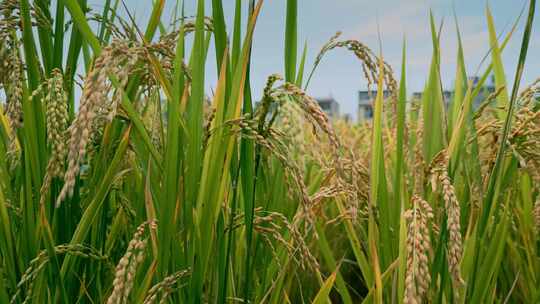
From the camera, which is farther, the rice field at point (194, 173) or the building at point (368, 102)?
the building at point (368, 102)

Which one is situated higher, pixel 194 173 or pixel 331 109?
pixel 331 109

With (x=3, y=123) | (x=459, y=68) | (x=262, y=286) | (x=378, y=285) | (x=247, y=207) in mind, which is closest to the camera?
(x=247, y=207)

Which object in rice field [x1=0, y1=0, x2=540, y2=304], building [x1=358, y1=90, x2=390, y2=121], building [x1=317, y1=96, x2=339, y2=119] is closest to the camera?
rice field [x1=0, y1=0, x2=540, y2=304]

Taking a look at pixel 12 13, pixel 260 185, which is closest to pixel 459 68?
pixel 260 185

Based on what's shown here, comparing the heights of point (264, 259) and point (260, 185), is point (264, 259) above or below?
below

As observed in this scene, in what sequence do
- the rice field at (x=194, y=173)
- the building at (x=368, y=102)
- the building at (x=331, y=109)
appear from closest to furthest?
the rice field at (x=194, y=173), the building at (x=368, y=102), the building at (x=331, y=109)

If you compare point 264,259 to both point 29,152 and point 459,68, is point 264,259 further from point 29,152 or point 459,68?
point 459,68

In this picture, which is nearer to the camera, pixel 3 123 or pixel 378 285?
pixel 378 285

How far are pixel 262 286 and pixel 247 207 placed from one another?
0.47 metres

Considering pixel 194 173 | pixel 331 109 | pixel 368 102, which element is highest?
pixel 331 109

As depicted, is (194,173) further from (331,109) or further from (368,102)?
(331,109)

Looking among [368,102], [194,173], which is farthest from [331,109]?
[194,173]

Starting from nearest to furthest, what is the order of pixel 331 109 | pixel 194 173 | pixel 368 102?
pixel 194 173 < pixel 368 102 < pixel 331 109

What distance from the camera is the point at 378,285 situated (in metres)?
1.39
